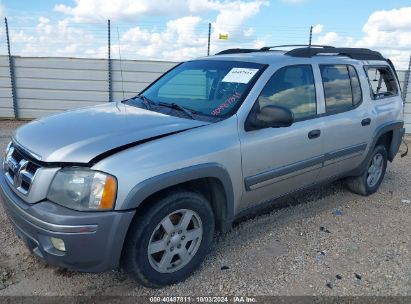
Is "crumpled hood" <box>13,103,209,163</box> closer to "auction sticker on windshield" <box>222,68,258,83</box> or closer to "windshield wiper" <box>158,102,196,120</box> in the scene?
"windshield wiper" <box>158,102,196,120</box>

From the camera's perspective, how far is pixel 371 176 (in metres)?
5.27

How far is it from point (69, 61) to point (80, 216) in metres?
9.13

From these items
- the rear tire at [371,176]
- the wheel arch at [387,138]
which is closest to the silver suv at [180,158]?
the wheel arch at [387,138]

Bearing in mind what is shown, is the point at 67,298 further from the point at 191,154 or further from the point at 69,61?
the point at 69,61

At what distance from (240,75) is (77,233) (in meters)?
1.99

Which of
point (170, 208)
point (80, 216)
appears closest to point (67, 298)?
point (80, 216)

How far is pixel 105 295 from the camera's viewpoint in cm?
296

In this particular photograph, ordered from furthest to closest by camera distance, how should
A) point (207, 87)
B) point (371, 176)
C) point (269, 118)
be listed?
point (371, 176), point (207, 87), point (269, 118)

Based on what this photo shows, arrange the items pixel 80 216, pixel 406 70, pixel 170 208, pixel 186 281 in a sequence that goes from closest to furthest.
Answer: pixel 80 216 < pixel 170 208 < pixel 186 281 < pixel 406 70

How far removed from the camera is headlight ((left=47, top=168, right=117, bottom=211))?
252cm

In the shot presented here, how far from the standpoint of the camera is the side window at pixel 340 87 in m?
4.14

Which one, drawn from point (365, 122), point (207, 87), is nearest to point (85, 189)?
point (207, 87)

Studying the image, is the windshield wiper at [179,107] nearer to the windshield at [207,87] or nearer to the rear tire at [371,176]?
the windshield at [207,87]

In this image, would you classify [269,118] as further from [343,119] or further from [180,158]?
[343,119]
